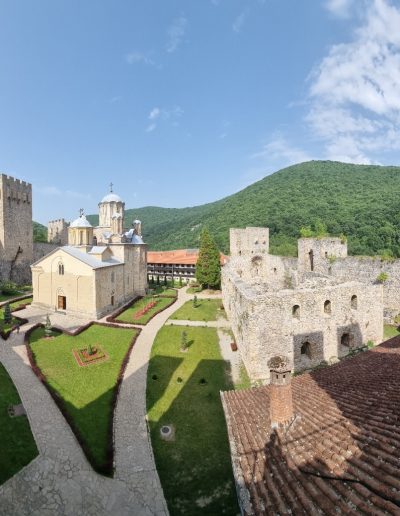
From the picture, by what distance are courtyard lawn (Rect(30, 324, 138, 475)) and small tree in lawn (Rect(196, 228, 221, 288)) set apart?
18368 mm

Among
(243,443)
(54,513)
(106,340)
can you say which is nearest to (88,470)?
(54,513)

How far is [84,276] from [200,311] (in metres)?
11.1

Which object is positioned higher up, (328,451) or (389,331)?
(328,451)

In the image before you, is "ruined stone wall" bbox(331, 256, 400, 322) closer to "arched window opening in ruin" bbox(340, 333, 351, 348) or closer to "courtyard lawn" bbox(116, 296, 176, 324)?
"arched window opening in ruin" bbox(340, 333, 351, 348)

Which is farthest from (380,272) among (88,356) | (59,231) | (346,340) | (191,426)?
(59,231)

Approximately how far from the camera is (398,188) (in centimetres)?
5562

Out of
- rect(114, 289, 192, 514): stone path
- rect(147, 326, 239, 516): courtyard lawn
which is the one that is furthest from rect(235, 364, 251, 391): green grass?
rect(114, 289, 192, 514): stone path

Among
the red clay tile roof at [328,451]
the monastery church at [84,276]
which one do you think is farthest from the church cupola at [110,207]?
the red clay tile roof at [328,451]

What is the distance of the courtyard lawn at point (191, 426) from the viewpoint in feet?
33.7

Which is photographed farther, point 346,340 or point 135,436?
point 346,340

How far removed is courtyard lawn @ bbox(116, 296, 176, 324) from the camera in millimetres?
28172

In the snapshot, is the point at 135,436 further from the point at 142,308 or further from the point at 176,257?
the point at 176,257

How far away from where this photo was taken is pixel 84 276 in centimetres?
2816

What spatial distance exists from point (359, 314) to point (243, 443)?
49.7ft
